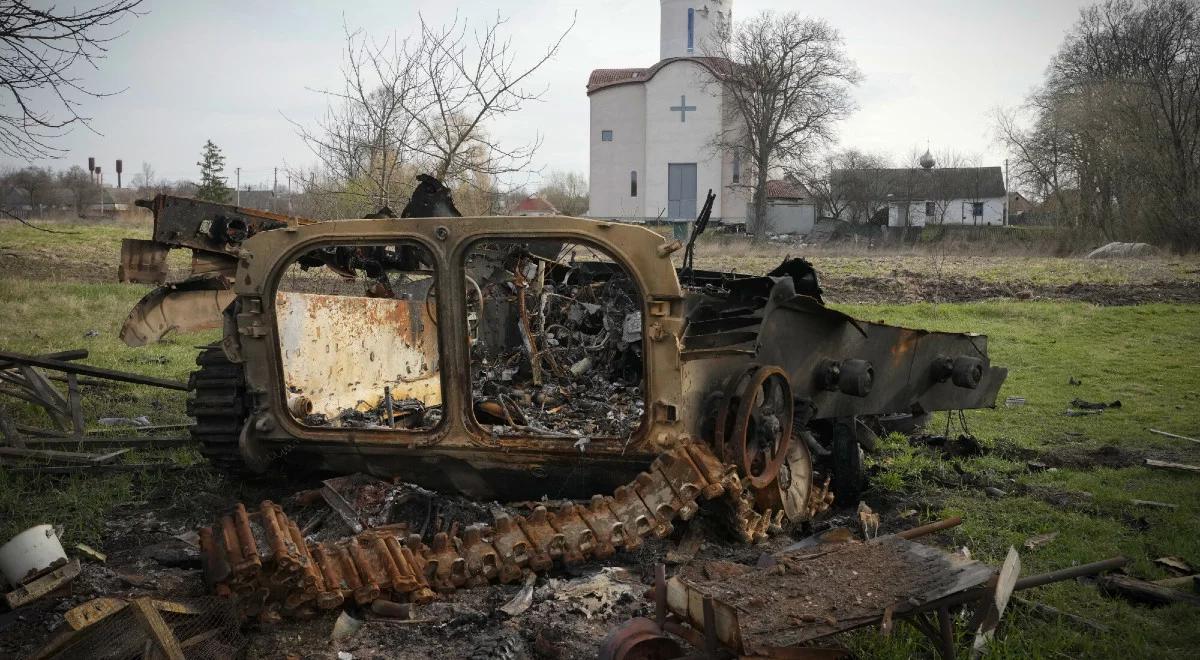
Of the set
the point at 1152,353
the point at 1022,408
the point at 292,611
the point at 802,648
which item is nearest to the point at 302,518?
the point at 292,611

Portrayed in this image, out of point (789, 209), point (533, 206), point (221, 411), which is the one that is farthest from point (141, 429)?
point (789, 209)

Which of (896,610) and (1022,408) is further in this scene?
(1022,408)

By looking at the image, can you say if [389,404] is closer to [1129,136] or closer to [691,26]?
[1129,136]

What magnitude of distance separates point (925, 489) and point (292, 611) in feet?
15.6

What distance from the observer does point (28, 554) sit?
182 inches

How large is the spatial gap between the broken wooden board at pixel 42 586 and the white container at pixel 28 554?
0.05m

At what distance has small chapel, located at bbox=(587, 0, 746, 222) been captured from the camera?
45.8 m

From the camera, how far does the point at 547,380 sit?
6336 millimetres

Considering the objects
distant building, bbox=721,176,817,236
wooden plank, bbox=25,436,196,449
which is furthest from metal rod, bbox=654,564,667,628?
distant building, bbox=721,176,817,236

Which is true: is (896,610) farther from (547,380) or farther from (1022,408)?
Answer: (1022,408)

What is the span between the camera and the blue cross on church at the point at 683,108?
45.8 metres

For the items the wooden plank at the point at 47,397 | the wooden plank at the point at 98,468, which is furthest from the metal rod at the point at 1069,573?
the wooden plank at the point at 47,397

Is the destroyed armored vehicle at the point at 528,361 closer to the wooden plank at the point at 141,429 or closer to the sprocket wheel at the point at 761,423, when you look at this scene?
the sprocket wheel at the point at 761,423

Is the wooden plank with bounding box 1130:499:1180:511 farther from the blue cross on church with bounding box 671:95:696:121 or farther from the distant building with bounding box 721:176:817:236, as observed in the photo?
the distant building with bounding box 721:176:817:236
